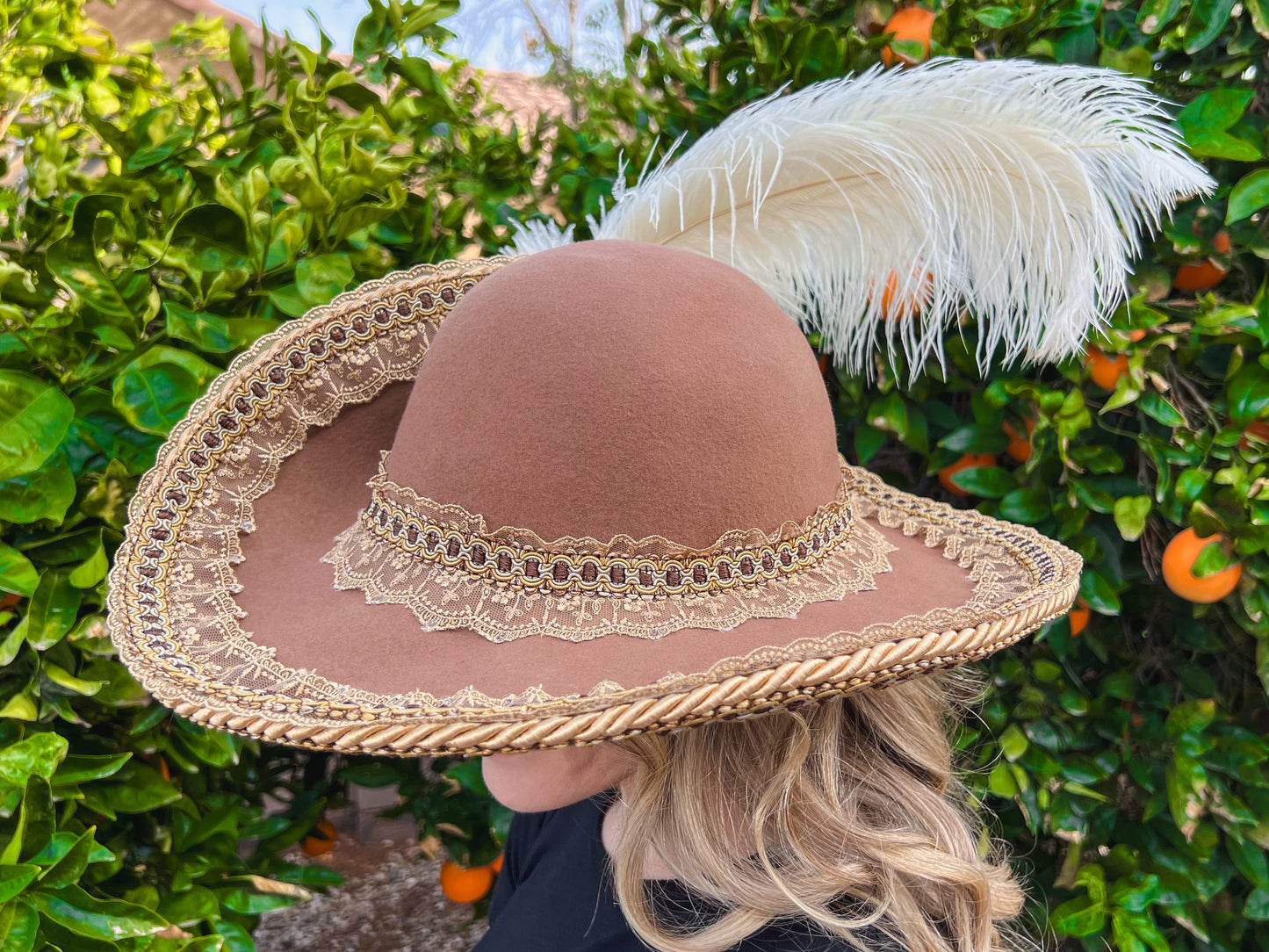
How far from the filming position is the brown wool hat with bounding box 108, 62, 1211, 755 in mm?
869

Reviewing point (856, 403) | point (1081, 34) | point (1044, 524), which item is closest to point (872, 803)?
point (1044, 524)

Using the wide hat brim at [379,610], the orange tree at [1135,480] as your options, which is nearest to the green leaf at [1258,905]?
the orange tree at [1135,480]

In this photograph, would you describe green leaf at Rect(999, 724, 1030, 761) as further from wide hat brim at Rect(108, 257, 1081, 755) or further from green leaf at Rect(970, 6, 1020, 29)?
green leaf at Rect(970, 6, 1020, 29)

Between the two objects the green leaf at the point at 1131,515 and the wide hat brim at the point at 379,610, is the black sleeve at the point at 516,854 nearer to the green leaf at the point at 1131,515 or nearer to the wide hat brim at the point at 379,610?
the wide hat brim at the point at 379,610

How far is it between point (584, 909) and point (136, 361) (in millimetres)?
1063

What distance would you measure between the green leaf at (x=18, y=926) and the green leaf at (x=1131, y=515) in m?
1.73

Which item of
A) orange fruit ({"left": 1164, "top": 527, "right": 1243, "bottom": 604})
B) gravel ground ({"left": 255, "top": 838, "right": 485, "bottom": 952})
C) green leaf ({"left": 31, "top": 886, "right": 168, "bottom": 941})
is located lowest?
gravel ground ({"left": 255, "top": 838, "right": 485, "bottom": 952})

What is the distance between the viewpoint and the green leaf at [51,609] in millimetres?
1180

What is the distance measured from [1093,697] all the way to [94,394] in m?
1.97

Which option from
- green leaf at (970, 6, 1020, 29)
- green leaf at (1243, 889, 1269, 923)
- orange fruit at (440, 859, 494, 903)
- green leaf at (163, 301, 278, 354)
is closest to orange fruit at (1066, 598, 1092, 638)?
green leaf at (1243, 889, 1269, 923)

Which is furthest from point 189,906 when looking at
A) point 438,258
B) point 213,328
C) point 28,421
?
point 438,258

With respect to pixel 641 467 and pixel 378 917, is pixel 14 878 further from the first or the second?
pixel 378 917

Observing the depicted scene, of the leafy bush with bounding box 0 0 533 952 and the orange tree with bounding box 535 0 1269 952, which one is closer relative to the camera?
the leafy bush with bounding box 0 0 533 952

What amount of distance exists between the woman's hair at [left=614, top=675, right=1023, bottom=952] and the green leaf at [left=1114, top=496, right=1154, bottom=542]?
1.96 feet
